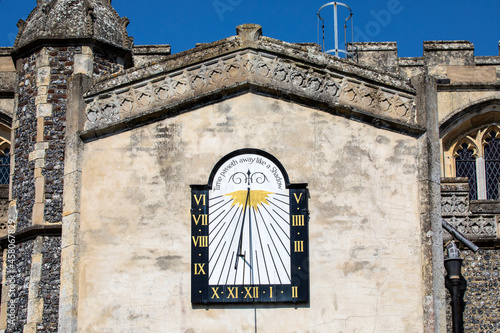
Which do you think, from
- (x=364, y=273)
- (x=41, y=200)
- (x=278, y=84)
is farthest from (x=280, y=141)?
(x=41, y=200)

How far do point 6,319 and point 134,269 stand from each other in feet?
16.4

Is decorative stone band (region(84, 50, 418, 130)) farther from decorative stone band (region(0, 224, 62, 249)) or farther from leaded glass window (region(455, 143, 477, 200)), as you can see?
leaded glass window (region(455, 143, 477, 200))

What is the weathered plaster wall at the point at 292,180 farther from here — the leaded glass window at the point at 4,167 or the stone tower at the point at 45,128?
the leaded glass window at the point at 4,167

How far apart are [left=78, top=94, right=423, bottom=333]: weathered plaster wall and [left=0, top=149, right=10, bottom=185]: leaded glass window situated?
10249mm

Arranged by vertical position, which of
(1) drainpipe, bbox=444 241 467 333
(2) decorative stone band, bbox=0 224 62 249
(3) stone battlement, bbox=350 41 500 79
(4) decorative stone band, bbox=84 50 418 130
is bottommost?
Result: (1) drainpipe, bbox=444 241 467 333

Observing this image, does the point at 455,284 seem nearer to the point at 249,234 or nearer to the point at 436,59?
the point at 249,234

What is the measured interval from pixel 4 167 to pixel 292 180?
12.4 m

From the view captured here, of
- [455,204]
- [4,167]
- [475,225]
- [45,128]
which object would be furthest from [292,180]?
[4,167]

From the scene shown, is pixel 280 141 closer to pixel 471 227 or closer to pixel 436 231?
pixel 436 231

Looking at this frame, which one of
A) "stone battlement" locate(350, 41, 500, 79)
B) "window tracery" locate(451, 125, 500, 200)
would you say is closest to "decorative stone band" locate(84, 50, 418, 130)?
"stone battlement" locate(350, 41, 500, 79)

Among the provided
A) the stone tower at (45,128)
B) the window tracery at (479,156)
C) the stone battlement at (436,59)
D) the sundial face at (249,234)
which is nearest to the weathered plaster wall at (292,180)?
the sundial face at (249,234)

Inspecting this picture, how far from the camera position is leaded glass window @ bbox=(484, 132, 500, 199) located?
2680cm

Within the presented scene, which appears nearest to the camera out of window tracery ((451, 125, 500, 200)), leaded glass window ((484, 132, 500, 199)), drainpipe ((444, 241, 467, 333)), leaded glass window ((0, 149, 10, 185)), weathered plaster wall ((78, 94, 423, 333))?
weathered plaster wall ((78, 94, 423, 333))

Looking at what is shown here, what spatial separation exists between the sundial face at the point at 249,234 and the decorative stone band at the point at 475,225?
25.9 ft
